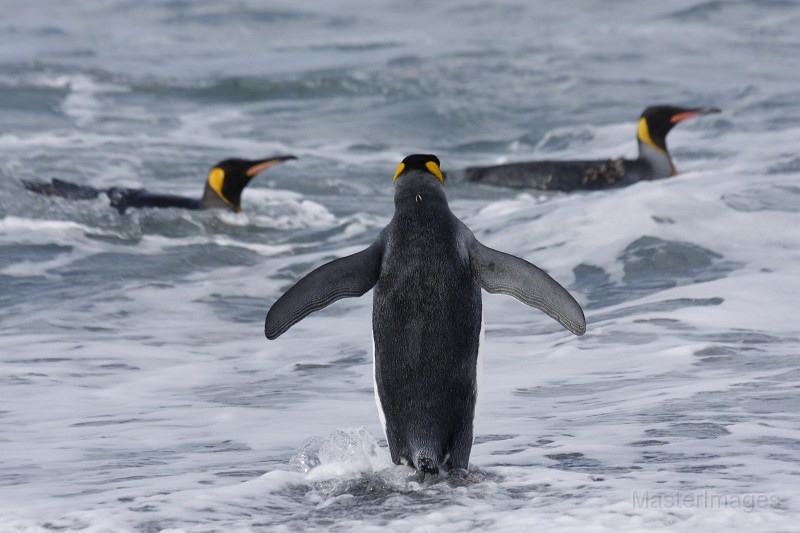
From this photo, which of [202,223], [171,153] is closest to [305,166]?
[171,153]

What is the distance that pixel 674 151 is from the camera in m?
12.3

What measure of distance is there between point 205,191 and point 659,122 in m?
3.93

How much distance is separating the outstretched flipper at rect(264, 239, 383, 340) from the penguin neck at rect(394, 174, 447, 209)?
0.21m

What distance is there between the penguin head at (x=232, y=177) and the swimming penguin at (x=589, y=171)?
187 cm

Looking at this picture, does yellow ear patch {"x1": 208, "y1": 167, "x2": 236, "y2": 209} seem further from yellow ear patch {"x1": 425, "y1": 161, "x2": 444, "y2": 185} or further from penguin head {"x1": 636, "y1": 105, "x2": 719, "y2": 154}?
yellow ear patch {"x1": 425, "y1": 161, "x2": 444, "y2": 185}

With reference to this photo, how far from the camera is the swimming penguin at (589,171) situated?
10289 millimetres

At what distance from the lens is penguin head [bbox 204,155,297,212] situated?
31.1ft

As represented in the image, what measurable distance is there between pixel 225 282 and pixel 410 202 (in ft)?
13.0

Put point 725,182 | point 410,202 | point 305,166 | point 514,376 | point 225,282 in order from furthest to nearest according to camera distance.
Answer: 1. point 305,166
2. point 725,182
3. point 225,282
4. point 514,376
5. point 410,202

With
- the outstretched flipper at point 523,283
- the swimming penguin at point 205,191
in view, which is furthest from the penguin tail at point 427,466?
the swimming penguin at point 205,191

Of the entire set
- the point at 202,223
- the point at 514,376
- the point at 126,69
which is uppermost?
the point at 126,69

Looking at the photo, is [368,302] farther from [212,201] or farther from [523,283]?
[212,201]

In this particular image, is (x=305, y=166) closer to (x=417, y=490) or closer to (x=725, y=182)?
(x=725, y=182)

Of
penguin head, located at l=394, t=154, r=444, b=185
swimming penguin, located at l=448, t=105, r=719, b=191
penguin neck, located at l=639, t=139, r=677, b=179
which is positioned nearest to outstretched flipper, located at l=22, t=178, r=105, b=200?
swimming penguin, located at l=448, t=105, r=719, b=191
